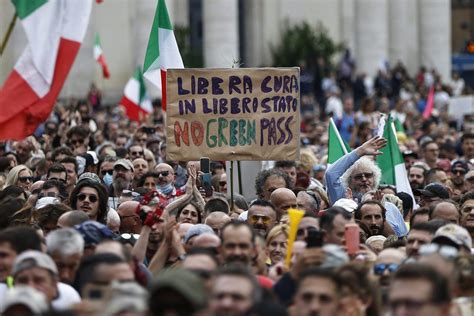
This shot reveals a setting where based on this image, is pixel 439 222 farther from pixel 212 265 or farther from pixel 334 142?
pixel 334 142

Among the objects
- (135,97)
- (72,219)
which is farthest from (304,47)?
(72,219)

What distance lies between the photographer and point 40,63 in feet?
70.2

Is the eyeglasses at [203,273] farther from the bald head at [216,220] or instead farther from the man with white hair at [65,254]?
the bald head at [216,220]

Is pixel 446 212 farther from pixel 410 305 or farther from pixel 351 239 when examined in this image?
pixel 410 305

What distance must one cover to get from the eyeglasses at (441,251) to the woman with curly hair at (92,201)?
376 centimetres

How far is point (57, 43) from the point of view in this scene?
851 inches

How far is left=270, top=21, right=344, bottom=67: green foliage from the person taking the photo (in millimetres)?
57688

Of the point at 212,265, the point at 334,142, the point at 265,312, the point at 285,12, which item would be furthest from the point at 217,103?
the point at 285,12

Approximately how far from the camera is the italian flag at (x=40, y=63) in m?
20.7

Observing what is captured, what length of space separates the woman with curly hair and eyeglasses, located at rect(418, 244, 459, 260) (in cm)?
376

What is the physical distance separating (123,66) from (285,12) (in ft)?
33.4

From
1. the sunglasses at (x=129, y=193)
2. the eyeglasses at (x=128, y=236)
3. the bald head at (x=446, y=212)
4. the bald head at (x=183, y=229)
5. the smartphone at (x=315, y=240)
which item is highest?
the smartphone at (x=315, y=240)

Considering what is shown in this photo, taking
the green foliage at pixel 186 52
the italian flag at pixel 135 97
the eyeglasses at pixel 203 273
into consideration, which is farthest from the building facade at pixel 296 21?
the eyeglasses at pixel 203 273

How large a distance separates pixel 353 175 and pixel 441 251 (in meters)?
6.45
